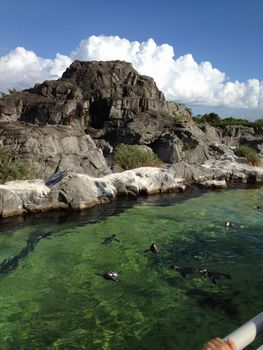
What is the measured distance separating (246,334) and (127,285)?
895 cm

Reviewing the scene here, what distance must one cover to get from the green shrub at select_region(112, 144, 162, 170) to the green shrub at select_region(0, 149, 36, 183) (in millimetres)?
7739

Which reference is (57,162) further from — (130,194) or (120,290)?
(120,290)

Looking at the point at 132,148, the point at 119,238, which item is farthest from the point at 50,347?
the point at 132,148

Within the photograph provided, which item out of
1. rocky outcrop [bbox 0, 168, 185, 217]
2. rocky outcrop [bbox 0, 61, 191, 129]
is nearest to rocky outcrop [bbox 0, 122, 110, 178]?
rocky outcrop [bbox 0, 168, 185, 217]

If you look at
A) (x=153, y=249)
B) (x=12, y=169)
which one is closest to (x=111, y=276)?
(x=153, y=249)

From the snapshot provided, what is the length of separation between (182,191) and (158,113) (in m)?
17.6

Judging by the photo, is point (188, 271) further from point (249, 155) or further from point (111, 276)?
point (249, 155)

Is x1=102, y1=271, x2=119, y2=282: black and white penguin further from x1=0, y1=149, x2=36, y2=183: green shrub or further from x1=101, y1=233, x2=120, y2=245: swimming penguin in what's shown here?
x1=0, y1=149, x2=36, y2=183: green shrub

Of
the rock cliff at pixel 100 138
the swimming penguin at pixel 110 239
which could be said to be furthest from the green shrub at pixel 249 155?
the swimming penguin at pixel 110 239

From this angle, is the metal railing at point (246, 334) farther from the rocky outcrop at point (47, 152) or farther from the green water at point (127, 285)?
the rocky outcrop at point (47, 152)

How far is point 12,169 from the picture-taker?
22.6 meters

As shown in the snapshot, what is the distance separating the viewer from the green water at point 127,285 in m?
8.59

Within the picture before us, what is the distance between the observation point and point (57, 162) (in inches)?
1033

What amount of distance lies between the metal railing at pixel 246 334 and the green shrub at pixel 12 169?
2114cm
